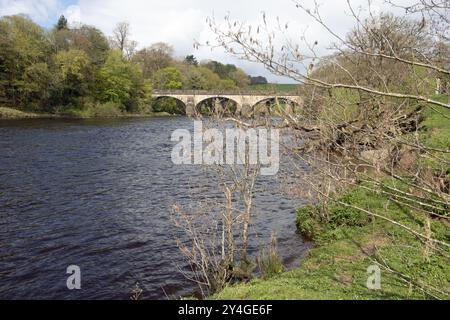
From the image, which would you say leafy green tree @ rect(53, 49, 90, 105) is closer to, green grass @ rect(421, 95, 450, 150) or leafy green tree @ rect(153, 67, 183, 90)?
leafy green tree @ rect(153, 67, 183, 90)

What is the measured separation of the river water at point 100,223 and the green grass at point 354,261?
3.38 feet

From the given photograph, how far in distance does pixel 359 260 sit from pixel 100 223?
8.40 meters

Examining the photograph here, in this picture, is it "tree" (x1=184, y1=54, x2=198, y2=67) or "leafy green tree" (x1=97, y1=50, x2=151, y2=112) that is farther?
"tree" (x1=184, y1=54, x2=198, y2=67)

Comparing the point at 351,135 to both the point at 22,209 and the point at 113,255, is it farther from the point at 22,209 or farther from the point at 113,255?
the point at 22,209

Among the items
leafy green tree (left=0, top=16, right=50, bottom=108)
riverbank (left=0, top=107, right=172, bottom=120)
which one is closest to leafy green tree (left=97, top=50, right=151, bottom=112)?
riverbank (left=0, top=107, right=172, bottom=120)

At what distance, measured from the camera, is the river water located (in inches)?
373

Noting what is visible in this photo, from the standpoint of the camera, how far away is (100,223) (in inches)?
522

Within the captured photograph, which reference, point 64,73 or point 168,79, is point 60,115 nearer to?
point 64,73

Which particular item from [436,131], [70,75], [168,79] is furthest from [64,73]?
[436,131]

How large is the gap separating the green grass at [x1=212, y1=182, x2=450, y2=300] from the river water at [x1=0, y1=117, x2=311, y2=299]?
40.6 inches

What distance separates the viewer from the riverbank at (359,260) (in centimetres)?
664

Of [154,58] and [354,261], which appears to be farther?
[154,58]
